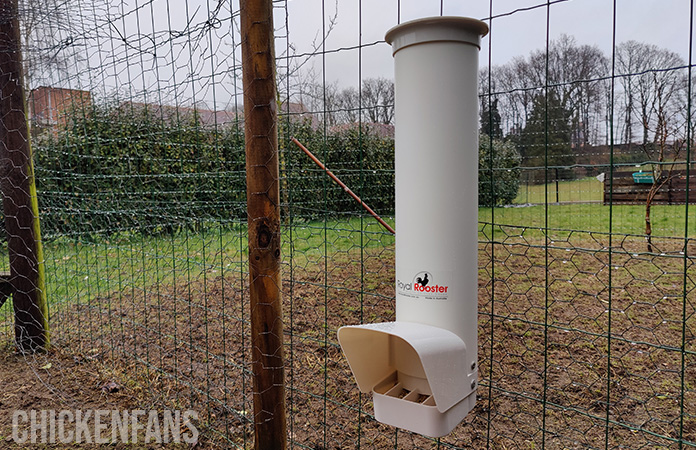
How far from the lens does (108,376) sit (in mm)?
2771

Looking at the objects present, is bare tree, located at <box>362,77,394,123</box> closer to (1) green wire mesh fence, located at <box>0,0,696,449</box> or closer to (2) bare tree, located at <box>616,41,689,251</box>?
(1) green wire mesh fence, located at <box>0,0,696,449</box>

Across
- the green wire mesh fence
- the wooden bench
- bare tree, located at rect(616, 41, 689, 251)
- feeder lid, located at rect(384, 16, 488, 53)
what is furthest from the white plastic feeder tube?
the wooden bench

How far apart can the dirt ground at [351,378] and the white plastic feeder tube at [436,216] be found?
0.38 m

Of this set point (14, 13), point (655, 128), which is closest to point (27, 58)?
point (14, 13)

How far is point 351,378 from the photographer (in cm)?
260

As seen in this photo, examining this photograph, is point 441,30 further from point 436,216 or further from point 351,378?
point 351,378

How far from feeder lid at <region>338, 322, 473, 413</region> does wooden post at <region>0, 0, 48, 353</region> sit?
286 centimetres

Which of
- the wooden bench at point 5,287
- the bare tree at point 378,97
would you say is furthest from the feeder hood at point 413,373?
the wooden bench at point 5,287

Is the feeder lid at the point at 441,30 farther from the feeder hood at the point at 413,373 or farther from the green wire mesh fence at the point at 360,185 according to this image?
the feeder hood at the point at 413,373

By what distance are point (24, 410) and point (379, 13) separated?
2.72m

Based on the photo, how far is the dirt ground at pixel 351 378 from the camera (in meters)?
2.04

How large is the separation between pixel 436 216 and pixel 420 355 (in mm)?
340

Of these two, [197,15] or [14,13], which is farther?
[14,13]

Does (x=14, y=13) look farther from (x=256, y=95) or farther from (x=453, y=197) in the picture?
(x=453, y=197)
